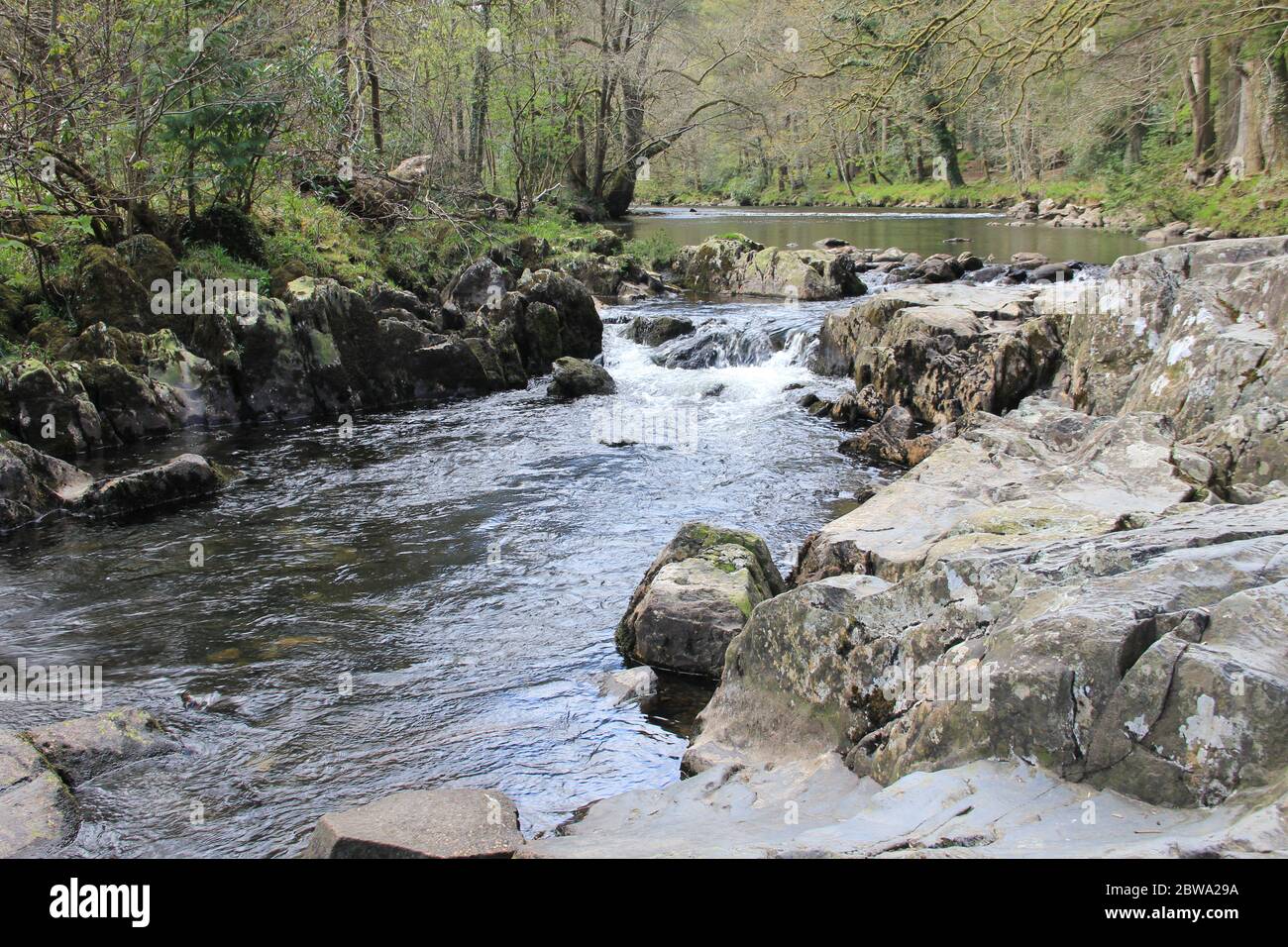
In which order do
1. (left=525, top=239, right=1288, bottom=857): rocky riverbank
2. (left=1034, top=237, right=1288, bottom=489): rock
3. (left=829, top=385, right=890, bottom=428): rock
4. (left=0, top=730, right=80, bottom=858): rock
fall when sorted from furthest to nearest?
(left=829, top=385, right=890, bottom=428): rock < (left=1034, top=237, right=1288, bottom=489): rock < (left=0, top=730, right=80, bottom=858): rock < (left=525, top=239, right=1288, bottom=857): rocky riverbank

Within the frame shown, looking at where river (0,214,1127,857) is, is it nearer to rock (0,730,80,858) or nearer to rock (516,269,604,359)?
rock (0,730,80,858)

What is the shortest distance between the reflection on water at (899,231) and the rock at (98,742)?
21.4 meters

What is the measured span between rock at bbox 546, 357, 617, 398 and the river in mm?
1024

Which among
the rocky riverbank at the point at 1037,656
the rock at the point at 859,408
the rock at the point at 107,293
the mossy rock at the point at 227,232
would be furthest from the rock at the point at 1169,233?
the rock at the point at 107,293

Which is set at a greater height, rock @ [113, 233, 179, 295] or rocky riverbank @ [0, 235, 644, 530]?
rock @ [113, 233, 179, 295]

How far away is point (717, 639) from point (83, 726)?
394cm

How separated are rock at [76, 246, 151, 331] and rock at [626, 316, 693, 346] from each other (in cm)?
892

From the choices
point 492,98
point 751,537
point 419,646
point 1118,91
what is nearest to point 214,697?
point 419,646

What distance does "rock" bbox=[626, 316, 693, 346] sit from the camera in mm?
18781

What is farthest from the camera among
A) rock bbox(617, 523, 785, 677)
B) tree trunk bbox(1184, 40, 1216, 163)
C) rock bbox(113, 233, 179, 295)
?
tree trunk bbox(1184, 40, 1216, 163)

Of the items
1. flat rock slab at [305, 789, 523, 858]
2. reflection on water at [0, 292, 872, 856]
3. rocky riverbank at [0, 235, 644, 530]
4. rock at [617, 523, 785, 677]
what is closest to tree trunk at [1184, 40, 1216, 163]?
rocky riverbank at [0, 235, 644, 530]

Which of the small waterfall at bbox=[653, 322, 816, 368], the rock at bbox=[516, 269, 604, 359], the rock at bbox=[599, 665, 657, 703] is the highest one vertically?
the rock at bbox=[516, 269, 604, 359]

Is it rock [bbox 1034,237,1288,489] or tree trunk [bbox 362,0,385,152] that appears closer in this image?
rock [bbox 1034,237,1288,489]

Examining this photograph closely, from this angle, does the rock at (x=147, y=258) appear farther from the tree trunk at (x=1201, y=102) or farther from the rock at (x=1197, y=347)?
the tree trunk at (x=1201, y=102)
